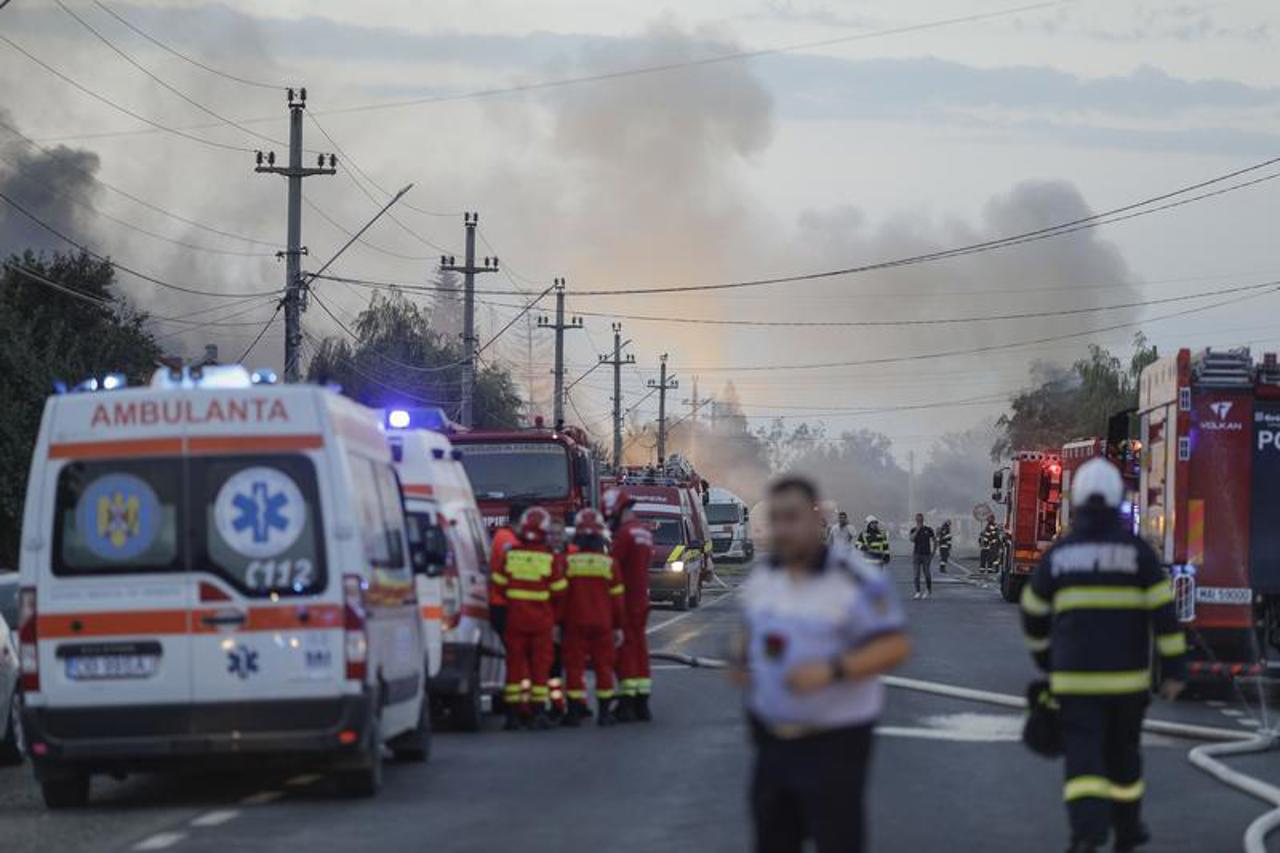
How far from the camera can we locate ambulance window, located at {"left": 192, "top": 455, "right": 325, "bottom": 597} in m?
13.4

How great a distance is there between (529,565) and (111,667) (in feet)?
18.6

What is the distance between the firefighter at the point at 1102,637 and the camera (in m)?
10.9

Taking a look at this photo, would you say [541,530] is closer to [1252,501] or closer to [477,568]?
[477,568]

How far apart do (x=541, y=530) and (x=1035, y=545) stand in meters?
31.6

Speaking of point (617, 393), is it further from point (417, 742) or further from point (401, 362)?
point (417, 742)

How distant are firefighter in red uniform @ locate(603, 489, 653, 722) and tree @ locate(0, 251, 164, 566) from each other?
2269 centimetres

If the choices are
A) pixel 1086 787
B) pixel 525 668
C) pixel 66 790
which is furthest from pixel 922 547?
pixel 1086 787

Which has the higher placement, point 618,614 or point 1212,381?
point 1212,381

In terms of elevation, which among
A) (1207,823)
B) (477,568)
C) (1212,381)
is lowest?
(1207,823)

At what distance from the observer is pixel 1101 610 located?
431 inches

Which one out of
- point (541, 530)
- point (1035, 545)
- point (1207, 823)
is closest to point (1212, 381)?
point (541, 530)

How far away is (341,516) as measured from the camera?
44.0 ft

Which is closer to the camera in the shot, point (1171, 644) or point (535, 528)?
point (1171, 644)

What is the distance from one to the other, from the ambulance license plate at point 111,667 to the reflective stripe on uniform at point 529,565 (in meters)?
5.58
